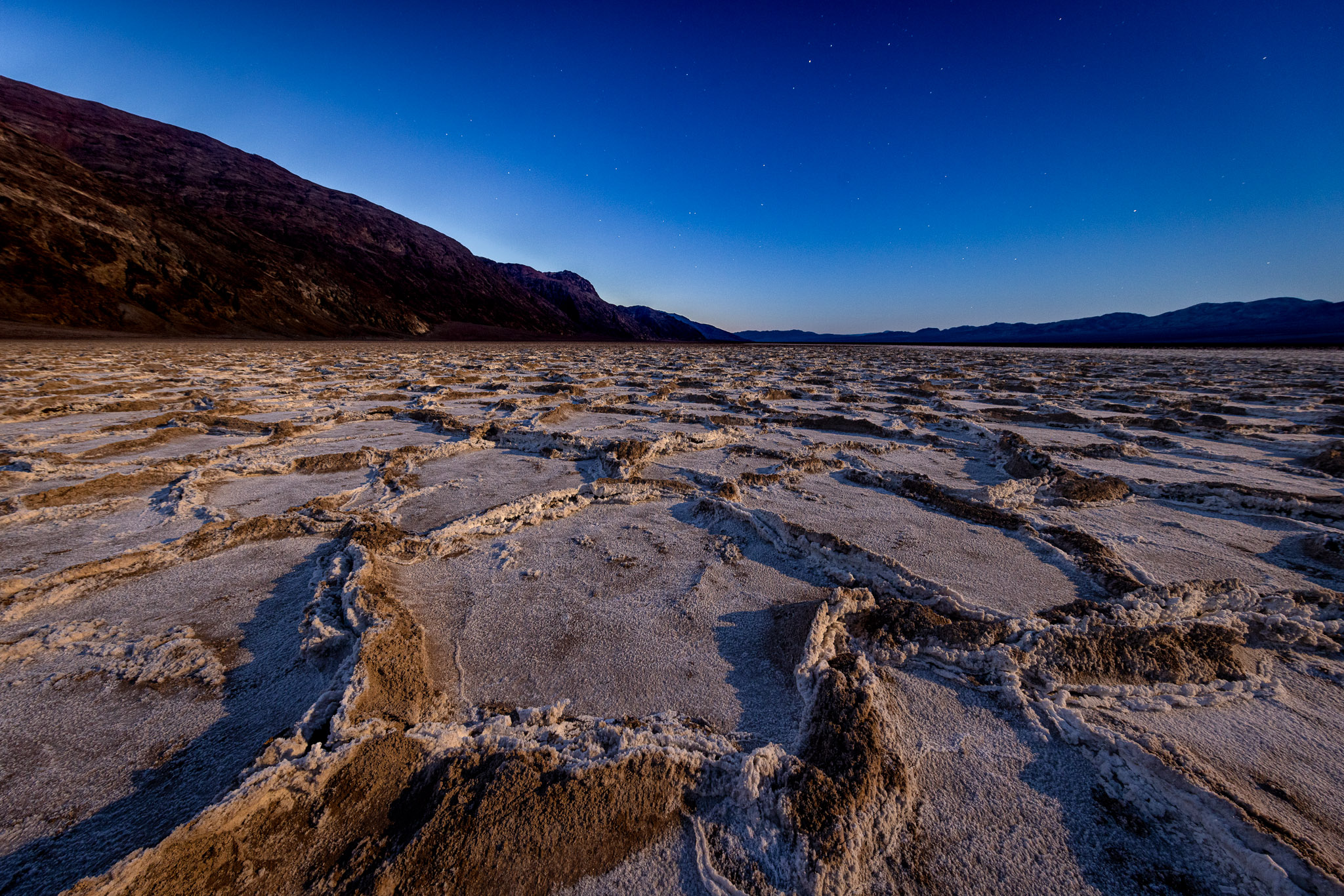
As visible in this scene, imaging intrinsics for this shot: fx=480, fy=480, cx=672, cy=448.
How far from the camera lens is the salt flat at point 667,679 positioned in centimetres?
79

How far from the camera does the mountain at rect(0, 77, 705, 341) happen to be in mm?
22297

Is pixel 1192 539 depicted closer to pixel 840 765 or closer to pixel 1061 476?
pixel 1061 476

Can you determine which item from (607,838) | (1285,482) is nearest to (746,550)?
(607,838)

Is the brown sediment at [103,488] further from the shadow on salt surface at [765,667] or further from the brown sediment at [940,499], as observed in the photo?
the brown sediment at [940,499]

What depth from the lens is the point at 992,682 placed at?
1.17 meters

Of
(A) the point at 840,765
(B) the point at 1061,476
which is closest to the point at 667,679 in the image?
(A) the point at 840,765

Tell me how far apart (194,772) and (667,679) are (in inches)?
37.8

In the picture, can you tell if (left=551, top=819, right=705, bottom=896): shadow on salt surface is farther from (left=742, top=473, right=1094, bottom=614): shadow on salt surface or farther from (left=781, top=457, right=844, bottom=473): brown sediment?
(left=781, top=457, right=844, bottom=473): brown sediment

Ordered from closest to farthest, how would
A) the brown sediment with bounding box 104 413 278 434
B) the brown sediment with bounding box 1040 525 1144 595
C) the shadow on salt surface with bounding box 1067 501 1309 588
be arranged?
the brown sediment with bounding box 1040 525 1144 595 → the shadow on salt surface with bounding box 1067 501 1309 588 → the brown sediment with bounding box 104 413 278 434

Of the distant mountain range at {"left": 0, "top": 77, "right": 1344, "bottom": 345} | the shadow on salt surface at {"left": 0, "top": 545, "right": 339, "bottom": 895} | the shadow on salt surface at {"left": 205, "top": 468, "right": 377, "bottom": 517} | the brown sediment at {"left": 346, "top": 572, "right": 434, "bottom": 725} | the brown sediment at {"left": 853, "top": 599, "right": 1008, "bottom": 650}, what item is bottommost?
the shadow on salt surface at {"left": 0, "top": 545, "right": 339, "bottom": 895}

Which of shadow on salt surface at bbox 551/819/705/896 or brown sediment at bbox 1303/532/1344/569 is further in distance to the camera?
brown sediment at bbox 1303/532/1344/569

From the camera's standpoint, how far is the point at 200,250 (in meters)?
28.8

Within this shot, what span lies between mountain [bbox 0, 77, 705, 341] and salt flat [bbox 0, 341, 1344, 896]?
2925 centimetres

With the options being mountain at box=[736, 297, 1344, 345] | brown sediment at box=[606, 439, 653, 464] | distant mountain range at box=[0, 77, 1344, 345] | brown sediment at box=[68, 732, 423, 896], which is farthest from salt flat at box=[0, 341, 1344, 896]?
mountain at box=[736, 297, 1344, 345]
